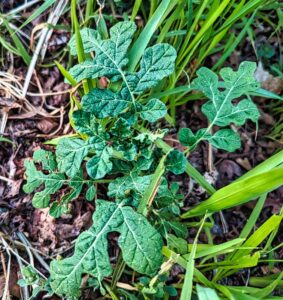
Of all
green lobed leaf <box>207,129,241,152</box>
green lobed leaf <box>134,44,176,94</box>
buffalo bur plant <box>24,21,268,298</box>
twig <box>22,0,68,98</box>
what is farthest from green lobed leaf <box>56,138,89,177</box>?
twig <box>22,0,68,98</box>

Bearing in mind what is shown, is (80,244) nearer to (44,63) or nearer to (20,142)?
(20,142)

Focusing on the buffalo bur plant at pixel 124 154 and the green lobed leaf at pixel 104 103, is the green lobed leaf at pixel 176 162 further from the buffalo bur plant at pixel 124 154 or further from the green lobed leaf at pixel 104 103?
the green lobed leaf at pixel 104 103

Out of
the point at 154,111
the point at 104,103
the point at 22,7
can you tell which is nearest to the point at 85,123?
the point at 104,103

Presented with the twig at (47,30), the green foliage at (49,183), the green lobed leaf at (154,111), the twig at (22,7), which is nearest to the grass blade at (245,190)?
the green lobed leaf at (154,111)

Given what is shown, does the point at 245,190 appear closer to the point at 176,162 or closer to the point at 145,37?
the point at 176,162

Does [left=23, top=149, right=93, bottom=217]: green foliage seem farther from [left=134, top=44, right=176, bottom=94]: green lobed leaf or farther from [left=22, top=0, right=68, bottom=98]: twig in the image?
[left=22, top=0, right=68, bottom=98]: twig
